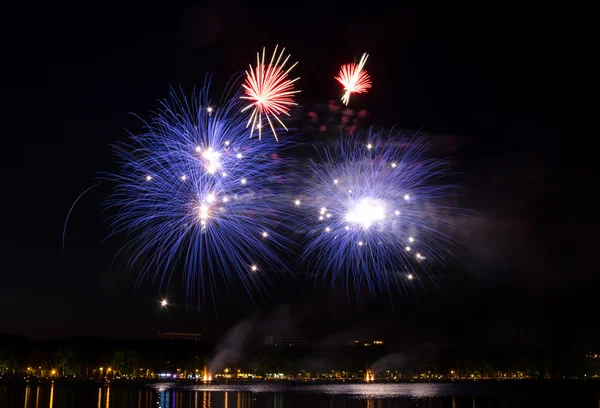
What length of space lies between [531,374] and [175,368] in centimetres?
10121

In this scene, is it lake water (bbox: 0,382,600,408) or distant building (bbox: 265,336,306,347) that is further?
distant building (bbox: 265,336,306,347)

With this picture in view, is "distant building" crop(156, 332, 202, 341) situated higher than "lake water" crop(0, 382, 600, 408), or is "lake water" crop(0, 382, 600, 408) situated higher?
"distant building" crop(156, 332, 202, 341)

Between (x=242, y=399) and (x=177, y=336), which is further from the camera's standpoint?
(x=177, y=336)

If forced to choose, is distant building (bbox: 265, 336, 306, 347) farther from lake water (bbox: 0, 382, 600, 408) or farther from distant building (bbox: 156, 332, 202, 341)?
lake water (bbox: 0, 382, 600, 408)

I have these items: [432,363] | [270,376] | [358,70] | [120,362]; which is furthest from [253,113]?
[432,363]

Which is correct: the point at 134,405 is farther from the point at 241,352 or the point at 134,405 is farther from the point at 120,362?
the point at 241,352

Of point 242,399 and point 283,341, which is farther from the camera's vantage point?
point 283,341

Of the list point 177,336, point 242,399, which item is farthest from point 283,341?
point 242,399

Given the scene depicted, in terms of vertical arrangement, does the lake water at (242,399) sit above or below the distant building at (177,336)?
below

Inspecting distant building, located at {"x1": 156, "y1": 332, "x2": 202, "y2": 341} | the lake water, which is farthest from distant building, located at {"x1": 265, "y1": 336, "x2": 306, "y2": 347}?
the lake water

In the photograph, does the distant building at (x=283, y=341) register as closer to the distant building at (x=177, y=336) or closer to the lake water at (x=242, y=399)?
the distant building at (x=177, y=336)

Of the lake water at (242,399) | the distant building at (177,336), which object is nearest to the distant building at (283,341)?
the distant building at (177,336)

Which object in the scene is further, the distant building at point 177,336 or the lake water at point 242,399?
the distant building at point 177,336

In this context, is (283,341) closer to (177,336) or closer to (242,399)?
(177,336)
